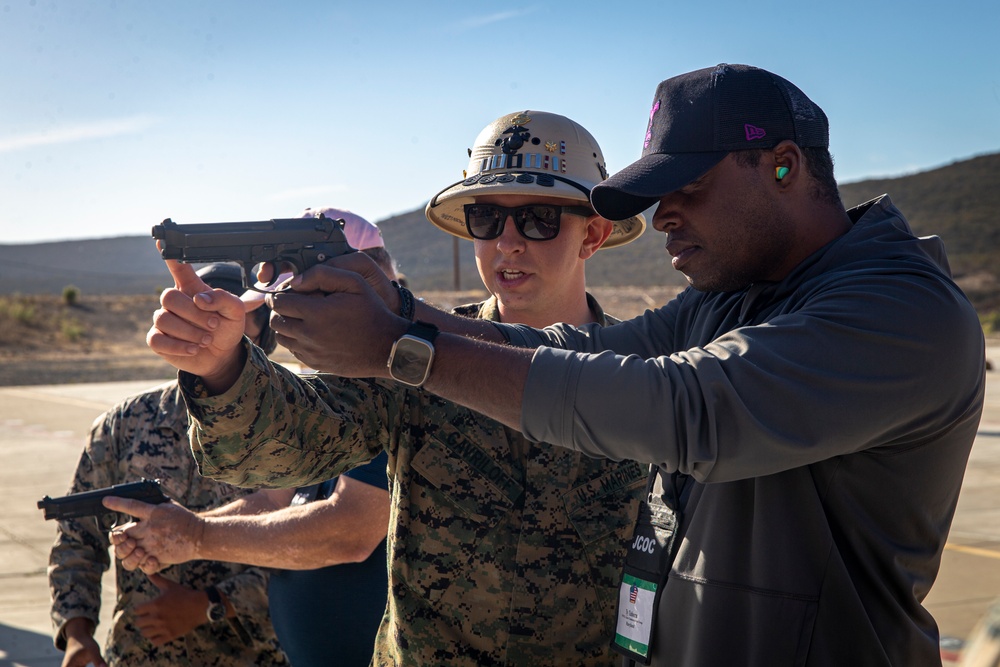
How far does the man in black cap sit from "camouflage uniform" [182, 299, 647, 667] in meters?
0.36

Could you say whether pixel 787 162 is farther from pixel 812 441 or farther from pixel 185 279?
pixel 185 279

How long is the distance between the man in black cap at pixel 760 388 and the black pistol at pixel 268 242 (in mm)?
62

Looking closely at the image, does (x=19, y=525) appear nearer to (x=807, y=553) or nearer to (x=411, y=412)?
(x=411, y=412)

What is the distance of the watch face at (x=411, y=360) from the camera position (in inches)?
66.1

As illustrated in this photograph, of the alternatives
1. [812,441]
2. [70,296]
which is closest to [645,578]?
[812,441]

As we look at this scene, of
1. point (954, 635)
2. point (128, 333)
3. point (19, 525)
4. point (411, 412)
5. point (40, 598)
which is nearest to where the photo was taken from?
point (411, 412)

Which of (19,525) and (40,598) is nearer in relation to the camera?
(40,598)

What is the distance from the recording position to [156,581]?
3148mm

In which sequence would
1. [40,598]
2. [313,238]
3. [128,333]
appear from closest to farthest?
[313,238] < [40,598] < [128,333]

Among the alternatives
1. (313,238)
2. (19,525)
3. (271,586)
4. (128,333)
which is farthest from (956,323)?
(128,333)

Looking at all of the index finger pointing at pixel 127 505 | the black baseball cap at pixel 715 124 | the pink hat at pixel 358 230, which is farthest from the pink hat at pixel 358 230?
the black baseball cap at pixel 715 124

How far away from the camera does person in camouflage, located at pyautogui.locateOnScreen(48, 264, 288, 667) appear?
3.13 metres

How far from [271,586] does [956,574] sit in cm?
550

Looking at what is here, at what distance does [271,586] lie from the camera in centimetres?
311
